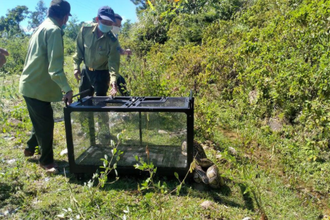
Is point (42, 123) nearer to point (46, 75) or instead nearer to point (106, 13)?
point (46, 75)

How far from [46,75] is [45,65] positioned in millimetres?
113

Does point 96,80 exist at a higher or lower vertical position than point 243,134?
higher

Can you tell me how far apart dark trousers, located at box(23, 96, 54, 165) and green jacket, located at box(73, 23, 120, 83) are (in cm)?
106

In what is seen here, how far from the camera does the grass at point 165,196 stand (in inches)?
94.6

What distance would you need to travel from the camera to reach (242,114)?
4.65 m

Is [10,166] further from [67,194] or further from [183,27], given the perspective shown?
[183,27]

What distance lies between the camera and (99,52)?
3.80 metres

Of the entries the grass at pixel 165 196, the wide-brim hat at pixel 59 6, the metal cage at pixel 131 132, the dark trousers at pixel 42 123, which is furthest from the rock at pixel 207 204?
the wide-brim hat at pixel 59 6

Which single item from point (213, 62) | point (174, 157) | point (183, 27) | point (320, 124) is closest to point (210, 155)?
point (174, 157)

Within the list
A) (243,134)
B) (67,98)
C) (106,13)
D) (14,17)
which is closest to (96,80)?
(106,13)

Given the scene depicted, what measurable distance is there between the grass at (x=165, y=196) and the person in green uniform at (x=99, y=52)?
50.3 inches

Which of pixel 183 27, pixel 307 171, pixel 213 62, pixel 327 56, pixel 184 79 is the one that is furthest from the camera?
pixel 183 27

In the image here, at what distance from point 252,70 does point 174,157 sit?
251cm

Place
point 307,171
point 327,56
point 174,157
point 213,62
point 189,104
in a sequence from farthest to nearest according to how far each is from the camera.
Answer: point 213,62 → point 327,56 → point 307,171 → point 174,157 → point 189,104
